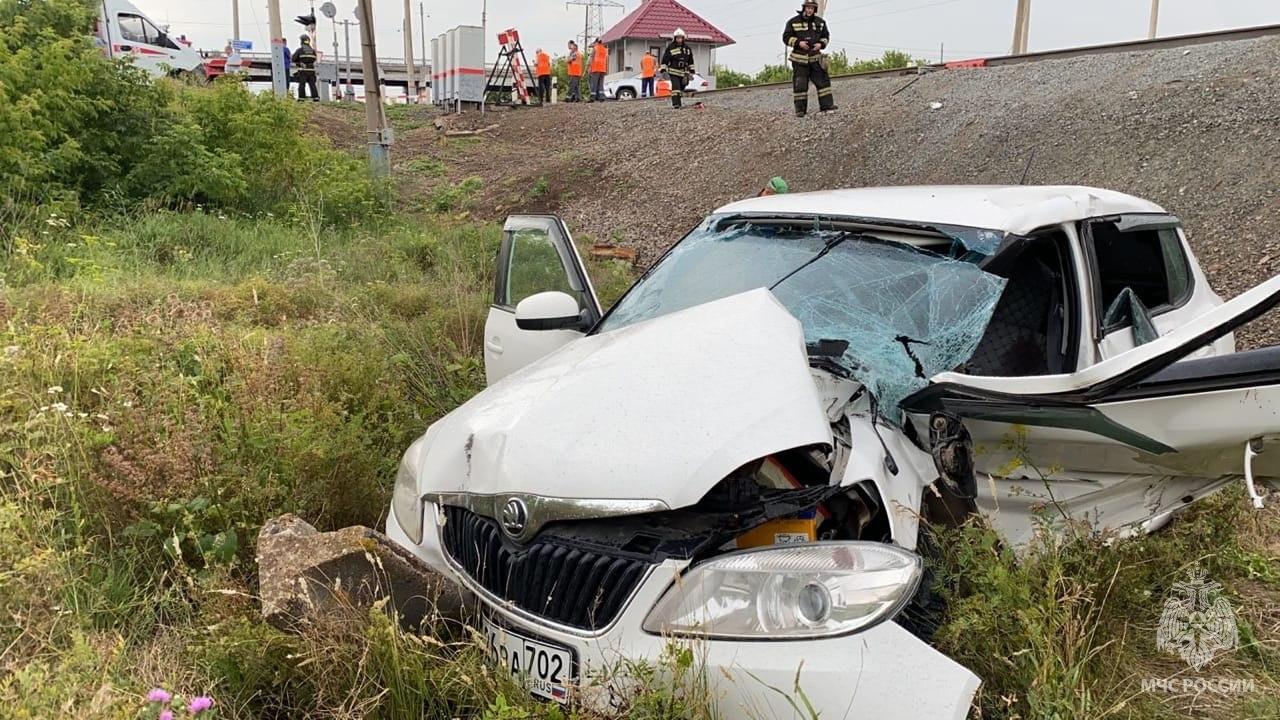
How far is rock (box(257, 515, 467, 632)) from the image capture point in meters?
2.02

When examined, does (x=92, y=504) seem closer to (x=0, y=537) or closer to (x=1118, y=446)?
(x=0, y=537)

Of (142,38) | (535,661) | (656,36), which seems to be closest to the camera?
(535,661)

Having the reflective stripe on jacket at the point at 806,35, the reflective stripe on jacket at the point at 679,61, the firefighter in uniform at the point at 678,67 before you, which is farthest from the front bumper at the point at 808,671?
the reflective stripe on jacket at the point at 679,61

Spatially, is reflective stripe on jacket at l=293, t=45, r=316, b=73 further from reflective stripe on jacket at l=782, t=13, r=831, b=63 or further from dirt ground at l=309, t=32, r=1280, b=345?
reflective stripe on jacket at l=782, t=13, r=831, b=63

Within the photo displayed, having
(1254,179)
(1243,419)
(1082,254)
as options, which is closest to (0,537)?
(1243,419)

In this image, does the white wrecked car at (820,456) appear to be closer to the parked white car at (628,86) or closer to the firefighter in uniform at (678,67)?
the firefighter in uniform at (678,67)

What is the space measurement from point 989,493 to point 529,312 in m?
1.79

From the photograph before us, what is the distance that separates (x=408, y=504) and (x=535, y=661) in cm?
76

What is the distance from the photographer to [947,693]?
161 cm

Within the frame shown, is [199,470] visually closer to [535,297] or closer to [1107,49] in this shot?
[535,297]

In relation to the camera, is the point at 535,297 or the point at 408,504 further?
the point at 535,297

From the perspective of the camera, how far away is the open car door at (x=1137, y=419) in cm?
181

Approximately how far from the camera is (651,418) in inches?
78.8

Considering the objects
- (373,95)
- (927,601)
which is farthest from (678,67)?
(927,601)
